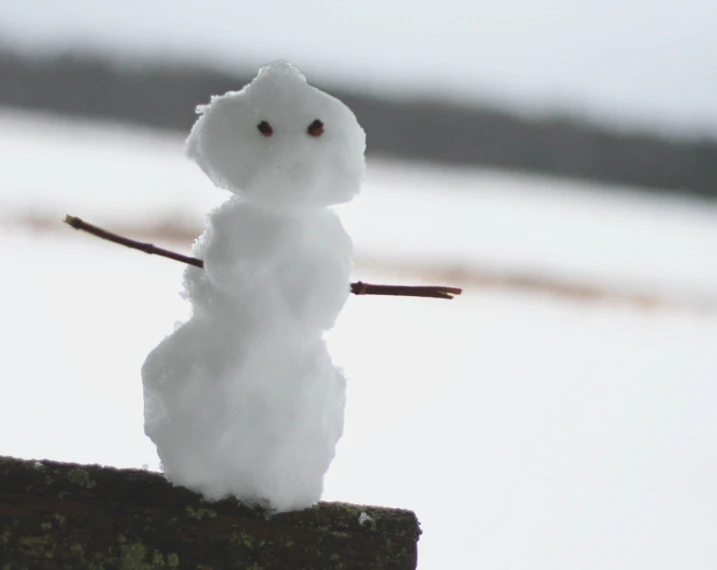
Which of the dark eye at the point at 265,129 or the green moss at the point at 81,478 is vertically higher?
the dark eye at the point at 265,129

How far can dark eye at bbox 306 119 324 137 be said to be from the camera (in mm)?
396

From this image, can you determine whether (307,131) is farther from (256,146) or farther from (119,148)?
(119,148)

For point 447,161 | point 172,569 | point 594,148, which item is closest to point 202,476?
point 172,569

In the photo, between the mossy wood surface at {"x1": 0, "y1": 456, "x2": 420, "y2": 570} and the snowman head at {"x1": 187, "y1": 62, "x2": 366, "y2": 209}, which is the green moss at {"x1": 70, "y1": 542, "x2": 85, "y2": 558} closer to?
the mossy wood surface at {"x1": 0, "y1": 456, "x2": 420, "y2": 570}

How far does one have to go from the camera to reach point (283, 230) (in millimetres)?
397

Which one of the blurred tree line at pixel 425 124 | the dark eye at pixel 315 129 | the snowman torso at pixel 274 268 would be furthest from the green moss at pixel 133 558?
the blurred tree line at pixel 425 124

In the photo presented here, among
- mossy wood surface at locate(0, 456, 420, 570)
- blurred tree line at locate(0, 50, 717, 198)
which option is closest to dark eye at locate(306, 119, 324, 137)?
mossy wood surface at locate(0, 456, 420, 570)

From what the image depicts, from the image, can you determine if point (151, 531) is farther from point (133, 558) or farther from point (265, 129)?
point (265, 129)

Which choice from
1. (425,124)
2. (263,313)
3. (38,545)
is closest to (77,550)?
(38,545)

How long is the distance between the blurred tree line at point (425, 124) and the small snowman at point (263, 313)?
2.49 feet

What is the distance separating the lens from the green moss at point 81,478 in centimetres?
38

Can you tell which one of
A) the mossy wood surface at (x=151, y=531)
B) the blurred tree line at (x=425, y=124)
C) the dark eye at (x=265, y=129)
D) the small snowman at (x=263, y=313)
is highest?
the blurred tree line at (x=425, y=124)

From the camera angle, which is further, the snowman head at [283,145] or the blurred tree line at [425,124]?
the blurred tree line at [425,124]

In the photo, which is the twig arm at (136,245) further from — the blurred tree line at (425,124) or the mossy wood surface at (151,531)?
the blurred tree line at (425,124)
